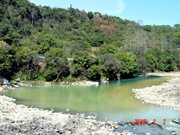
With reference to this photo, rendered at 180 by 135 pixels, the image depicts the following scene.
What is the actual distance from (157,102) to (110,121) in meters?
10.4

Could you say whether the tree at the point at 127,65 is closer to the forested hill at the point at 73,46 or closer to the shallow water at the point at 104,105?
the forested hill at the point at 73,46

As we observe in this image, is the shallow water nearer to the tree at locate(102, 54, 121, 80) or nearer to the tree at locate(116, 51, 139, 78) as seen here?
the tree at locate(102, 54, 121, 80)

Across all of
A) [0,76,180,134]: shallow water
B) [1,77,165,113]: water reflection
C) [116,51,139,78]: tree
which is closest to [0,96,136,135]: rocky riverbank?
[0,76,180,134]: shallow water

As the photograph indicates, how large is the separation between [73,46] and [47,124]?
159ft

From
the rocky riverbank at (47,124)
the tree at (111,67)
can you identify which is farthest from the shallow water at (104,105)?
the tree at (111,67)

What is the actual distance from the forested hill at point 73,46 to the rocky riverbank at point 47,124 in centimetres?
2315

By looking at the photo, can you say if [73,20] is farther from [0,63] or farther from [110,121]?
[110,121]

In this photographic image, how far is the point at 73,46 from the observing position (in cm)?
6662

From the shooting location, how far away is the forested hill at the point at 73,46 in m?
47.8

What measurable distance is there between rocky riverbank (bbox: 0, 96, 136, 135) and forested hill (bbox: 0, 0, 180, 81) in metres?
23.2

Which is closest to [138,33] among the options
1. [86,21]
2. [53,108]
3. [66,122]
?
[86,21]

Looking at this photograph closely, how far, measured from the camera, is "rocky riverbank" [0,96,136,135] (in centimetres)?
1712

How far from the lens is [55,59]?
158ft

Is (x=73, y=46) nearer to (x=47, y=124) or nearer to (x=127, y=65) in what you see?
(x=127, y=65)
